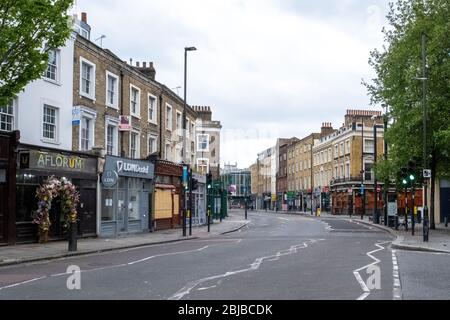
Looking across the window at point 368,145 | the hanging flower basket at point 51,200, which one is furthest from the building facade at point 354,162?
the hanging flower basket at point 51,200

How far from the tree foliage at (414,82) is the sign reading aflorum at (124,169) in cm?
1452

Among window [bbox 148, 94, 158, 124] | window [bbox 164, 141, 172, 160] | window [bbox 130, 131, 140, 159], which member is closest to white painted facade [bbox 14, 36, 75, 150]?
window [bbox 130, 131, 140, 159]

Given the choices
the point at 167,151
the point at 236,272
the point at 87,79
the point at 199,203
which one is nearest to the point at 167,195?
the point at 167,151

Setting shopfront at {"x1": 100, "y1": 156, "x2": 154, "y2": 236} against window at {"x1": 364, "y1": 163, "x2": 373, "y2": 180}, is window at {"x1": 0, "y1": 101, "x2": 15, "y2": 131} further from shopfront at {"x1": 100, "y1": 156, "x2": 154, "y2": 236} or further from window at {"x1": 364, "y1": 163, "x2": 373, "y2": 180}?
window at {"x1": 364, "y1": 163, "x2": 373, "y2": 180}

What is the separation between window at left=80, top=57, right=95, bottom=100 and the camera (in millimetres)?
26925

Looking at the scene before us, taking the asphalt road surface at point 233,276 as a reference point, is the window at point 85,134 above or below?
above

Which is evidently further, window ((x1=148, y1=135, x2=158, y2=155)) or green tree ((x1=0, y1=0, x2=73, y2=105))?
window ((x1=148, y1=135, x2=158, y2=155))

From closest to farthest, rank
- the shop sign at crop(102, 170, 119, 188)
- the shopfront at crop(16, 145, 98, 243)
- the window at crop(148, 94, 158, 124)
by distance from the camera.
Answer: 1. the shopfront at crop(16, 145, 98, 243)
2. the shop sign at crop(102, 170, 119, 188)
3. the window at crop(148, 94, 158, 124)

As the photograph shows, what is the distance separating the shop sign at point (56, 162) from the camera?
862 inches

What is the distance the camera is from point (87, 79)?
27.6 m

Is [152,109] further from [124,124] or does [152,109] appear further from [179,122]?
[179,122]

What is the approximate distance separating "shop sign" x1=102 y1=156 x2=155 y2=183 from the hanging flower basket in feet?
12.9

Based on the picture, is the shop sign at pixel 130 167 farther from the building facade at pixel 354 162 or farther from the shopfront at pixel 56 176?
the building facade at pixel 354 162
